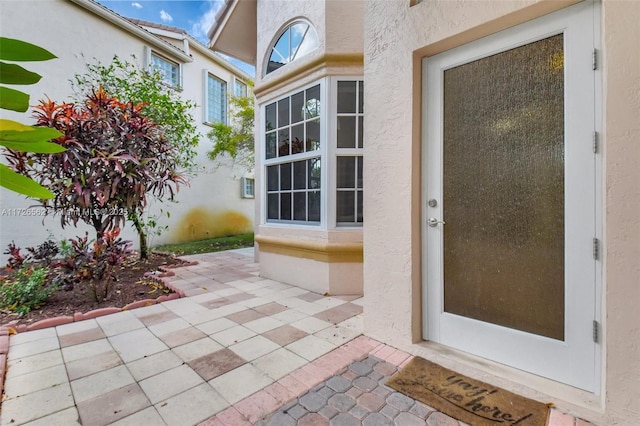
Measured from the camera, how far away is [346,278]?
4.38 m

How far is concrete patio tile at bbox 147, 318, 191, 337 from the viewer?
3.14m

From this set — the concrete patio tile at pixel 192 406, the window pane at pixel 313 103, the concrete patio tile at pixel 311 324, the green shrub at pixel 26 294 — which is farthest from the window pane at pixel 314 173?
the green shrub at pixel 26 294

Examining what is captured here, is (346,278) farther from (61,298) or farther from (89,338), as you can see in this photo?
(61,298)

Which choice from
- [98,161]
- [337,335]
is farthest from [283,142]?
[337,335]

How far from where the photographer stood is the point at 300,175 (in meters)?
4.96

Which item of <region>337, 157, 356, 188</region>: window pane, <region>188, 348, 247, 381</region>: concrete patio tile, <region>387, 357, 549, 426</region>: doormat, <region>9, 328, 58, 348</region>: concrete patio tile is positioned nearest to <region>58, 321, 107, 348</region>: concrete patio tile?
<region>9, 328, 58, 348</region>: concrete patio tile

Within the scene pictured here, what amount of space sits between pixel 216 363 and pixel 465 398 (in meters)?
1.96

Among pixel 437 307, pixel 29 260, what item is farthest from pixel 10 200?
pixel 437 307

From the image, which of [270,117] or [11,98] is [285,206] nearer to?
[270,117]

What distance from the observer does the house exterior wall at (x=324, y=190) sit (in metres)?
4.36

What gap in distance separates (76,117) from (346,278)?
14.7 ft

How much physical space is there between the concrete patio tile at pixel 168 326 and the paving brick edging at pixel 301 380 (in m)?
1.52

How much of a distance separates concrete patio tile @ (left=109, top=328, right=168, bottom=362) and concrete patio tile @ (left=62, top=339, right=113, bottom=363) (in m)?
0.07

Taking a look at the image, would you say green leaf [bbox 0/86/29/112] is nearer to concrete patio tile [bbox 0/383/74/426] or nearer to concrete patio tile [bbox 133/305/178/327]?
concrete patio tile [bbox 0/383/74/426]
